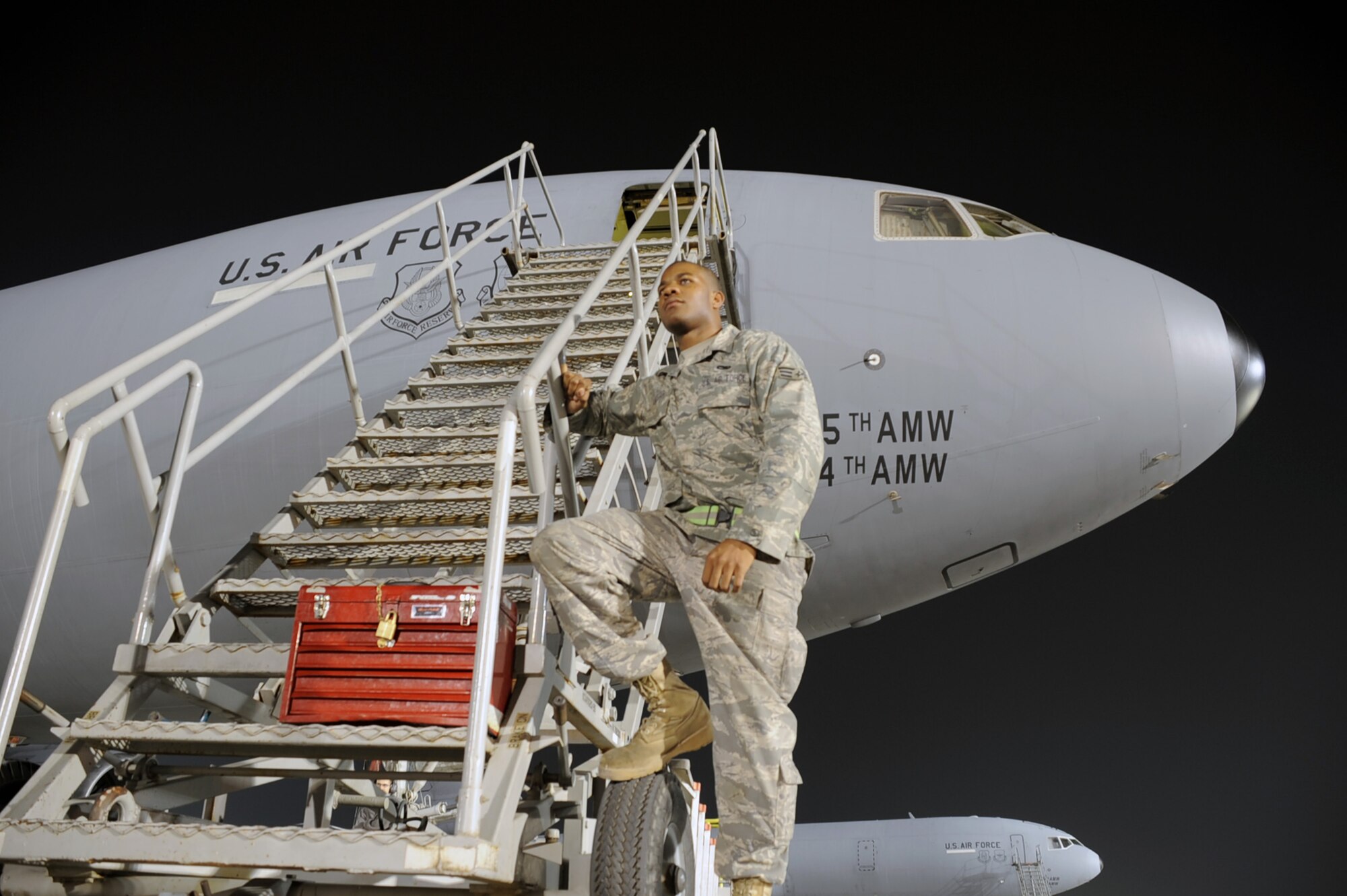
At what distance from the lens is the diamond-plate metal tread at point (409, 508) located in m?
3.64

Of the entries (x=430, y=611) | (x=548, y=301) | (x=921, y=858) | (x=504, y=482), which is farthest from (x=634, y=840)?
(x=921, y=858)

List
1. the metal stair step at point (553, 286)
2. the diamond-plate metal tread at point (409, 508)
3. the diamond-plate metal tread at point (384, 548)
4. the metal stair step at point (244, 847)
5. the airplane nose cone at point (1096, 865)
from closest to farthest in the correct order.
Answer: the metal stair step at point (244, 847)
the diamond-plate metal tread at point (384, 548)
the diamond-plate metal tread at point (409, 508)
the metal stair step at point (553, 286)
the airplane nose cone at point (1096, 865)

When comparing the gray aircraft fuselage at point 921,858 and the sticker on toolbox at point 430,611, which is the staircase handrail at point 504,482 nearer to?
the sticker on toolbox at point 430,611

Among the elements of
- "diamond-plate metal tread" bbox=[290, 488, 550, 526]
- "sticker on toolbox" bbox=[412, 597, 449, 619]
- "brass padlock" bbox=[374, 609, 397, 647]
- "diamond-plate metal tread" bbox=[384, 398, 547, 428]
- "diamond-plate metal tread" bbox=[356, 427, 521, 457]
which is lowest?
"brass padlock" bbox=[374, 609, 397, 647]

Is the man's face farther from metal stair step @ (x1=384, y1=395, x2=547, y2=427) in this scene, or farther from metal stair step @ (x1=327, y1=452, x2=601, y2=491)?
metal stair step @ (x1=384, y1=395, x2=547, y2=427)

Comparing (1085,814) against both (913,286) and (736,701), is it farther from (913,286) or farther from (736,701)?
(736,701)

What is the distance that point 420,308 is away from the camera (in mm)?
6301

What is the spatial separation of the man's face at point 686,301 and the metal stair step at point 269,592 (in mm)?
909

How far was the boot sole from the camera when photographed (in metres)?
2.90

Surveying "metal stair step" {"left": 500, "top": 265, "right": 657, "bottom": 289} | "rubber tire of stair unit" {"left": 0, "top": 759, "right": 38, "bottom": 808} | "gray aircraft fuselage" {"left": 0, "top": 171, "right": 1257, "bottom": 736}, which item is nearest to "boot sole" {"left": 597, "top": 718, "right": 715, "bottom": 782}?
"gray aircraft fuselage" {"left": 0, "top": 171, "right": 1257, "bottom": 736}

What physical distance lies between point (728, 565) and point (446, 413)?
2614 millimetres

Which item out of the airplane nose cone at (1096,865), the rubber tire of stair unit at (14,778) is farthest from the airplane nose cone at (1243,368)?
the airplane nose cone at (1096,865)

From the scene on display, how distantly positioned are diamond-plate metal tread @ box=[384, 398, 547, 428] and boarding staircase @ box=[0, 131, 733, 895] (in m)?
0.02

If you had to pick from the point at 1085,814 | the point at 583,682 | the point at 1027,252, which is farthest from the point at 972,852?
the point at 583,682
